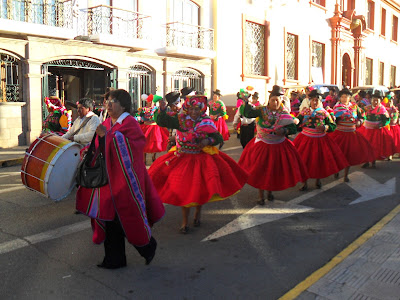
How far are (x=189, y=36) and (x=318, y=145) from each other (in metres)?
12.7

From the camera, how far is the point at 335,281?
3830 millimetres

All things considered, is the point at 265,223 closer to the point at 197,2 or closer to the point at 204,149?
the point at 204,149

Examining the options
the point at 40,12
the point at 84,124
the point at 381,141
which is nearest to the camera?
the point at 84,124

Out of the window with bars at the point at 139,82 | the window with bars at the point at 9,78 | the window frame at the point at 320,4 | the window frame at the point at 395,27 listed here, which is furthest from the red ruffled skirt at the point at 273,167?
the window frame at the point at 395,27

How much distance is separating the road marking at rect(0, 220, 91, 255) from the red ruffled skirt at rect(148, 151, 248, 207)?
1188 mm

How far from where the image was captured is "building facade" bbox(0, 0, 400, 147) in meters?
13.8

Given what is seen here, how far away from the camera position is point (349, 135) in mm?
8578

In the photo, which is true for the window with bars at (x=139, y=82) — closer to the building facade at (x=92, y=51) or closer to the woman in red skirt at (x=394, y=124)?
the building facade at (x=92, y=51)

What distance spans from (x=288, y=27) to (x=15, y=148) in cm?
1648

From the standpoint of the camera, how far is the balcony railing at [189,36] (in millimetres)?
18141

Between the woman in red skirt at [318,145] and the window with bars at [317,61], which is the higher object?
the window with bars at [317,61]

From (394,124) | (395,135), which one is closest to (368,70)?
(394,124)

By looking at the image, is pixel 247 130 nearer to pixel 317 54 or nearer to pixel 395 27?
pixel 317 54

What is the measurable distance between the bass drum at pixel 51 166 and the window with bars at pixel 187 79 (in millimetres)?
12936
